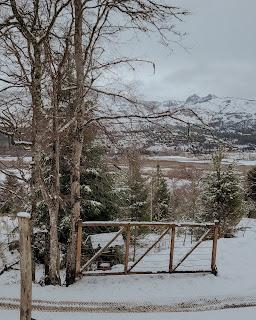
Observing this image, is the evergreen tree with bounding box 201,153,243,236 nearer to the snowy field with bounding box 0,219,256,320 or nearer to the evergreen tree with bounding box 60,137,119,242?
the evergreen tree with bounding box 60,137,119,242

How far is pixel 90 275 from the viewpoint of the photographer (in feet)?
34.1

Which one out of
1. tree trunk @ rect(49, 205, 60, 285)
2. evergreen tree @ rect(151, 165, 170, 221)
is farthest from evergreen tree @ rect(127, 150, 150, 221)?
tree trunk @ rect(49, 205, 60, 285)

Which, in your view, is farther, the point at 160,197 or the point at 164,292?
the point at 160,197

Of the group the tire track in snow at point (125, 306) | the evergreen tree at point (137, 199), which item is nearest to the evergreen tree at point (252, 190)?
the evergreen tree at point (137, 199)

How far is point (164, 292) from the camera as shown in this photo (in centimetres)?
961

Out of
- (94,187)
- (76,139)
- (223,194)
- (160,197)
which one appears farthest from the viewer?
(160,197)

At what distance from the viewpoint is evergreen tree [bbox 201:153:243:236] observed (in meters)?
29.7

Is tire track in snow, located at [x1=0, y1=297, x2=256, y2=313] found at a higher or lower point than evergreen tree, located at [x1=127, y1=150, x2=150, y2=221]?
higher

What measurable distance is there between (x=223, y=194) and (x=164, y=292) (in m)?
20.9

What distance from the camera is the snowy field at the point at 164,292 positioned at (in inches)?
313

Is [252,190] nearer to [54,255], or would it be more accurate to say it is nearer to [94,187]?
[94,187]

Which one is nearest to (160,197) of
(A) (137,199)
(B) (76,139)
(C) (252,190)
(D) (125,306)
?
(C) (252,190)

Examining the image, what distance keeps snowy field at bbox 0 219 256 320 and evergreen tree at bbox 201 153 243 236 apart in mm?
18541

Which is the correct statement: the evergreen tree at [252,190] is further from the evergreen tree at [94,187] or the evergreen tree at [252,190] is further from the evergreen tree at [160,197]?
the evergreen tree at [94,187]
